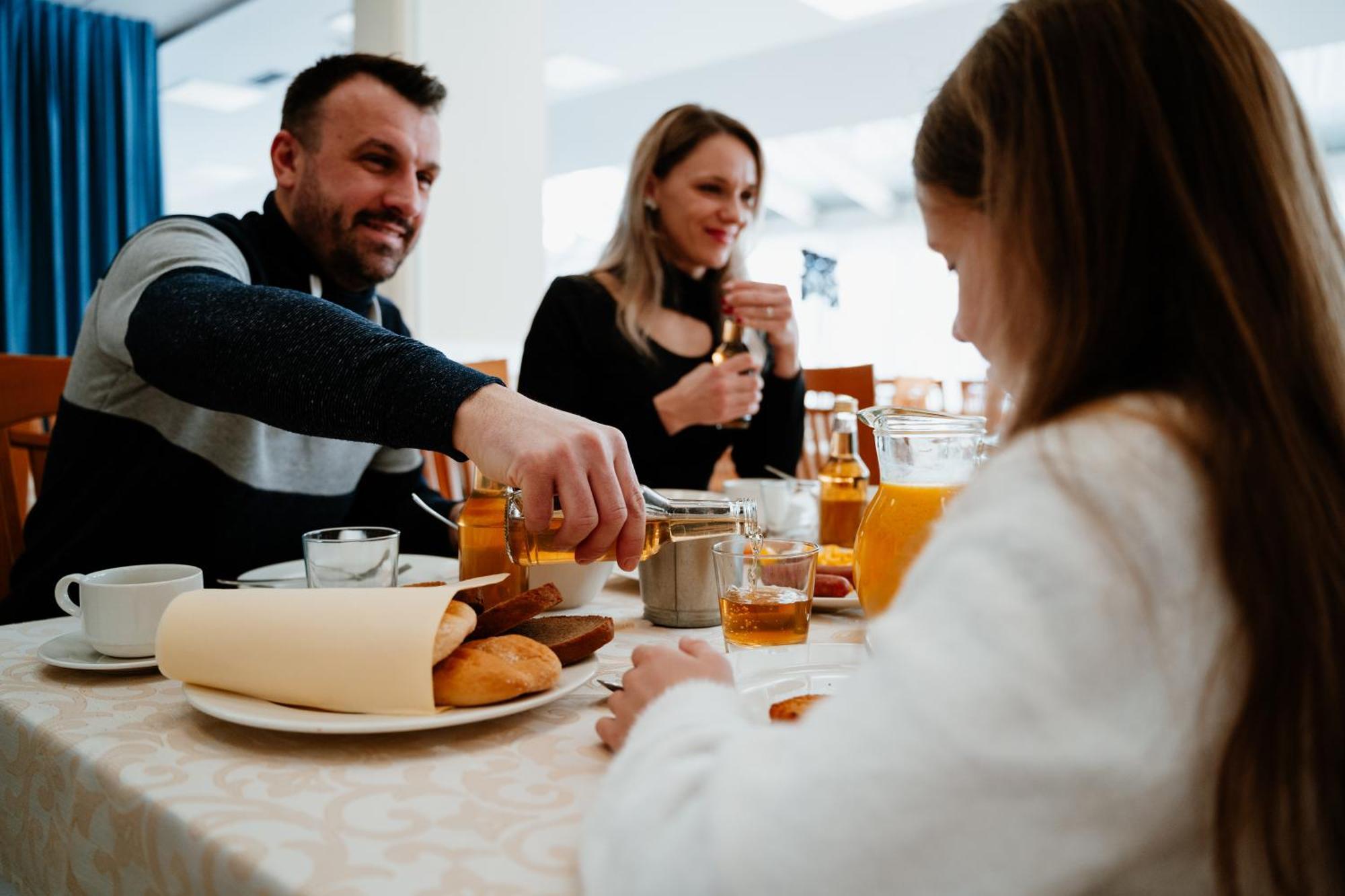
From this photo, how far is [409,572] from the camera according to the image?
3.67 feet

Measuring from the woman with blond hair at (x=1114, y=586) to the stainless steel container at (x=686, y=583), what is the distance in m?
0.43

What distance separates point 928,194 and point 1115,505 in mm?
326

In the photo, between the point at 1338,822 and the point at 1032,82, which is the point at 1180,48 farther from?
the point at 1338,822

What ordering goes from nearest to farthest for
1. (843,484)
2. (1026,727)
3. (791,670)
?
(1026,727), (791,670), (843,484)

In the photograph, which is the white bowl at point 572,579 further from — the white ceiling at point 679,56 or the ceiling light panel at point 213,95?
the ceiling light panel at point 213,95

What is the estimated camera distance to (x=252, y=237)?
1.45 meters

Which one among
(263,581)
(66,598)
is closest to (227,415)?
(263,581)

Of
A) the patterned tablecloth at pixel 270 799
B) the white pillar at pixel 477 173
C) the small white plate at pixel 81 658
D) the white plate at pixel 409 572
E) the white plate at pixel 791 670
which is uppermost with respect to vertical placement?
the white pillar at pixel 477 173

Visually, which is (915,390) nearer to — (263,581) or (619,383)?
(619,383)

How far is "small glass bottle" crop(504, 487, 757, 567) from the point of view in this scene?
32.4 inches

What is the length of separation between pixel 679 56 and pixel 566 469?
5882 mm

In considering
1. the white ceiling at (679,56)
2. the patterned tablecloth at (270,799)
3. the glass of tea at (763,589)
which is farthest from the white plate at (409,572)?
the white ceiling at (679,56)

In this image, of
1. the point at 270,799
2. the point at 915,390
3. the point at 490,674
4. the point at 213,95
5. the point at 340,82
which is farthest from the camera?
the point at 915,390

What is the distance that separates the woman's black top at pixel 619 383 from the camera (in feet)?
6.73
